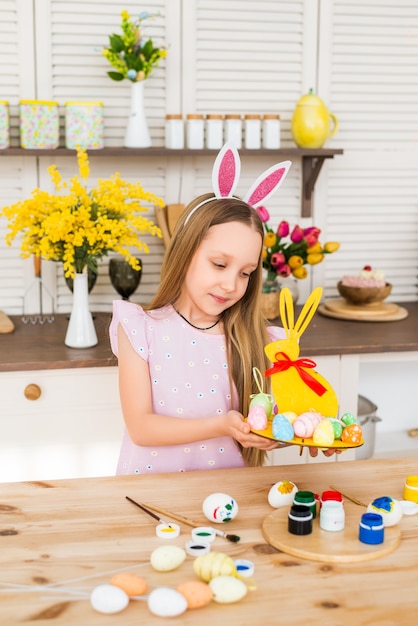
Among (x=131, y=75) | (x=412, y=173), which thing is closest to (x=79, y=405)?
(x=131, y=75)

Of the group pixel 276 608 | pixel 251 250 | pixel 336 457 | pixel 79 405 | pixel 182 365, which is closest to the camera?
pixel 276 608

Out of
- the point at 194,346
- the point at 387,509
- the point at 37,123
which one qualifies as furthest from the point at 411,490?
the point at 37,123

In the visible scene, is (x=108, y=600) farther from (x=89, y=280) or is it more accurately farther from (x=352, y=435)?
(x=89, y=280)

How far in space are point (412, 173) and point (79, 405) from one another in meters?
1.51

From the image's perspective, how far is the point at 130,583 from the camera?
99cm

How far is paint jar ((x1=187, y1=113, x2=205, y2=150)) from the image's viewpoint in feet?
8.61

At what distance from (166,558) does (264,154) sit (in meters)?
1.82

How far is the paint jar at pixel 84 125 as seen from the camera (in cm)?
251

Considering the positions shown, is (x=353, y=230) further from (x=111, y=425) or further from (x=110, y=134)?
(x=111, y=425)

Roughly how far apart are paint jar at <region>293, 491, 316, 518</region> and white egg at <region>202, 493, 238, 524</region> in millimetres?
93

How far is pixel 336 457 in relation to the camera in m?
2.43

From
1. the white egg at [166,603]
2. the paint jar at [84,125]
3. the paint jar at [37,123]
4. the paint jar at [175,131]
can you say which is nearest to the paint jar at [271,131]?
the paint jar at [175,131]

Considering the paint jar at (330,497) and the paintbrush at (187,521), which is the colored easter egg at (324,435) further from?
the paintbrush at (187,521)

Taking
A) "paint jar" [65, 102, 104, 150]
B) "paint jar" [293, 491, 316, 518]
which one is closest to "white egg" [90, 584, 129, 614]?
"paint jar" [293, 491, 316, 518]
